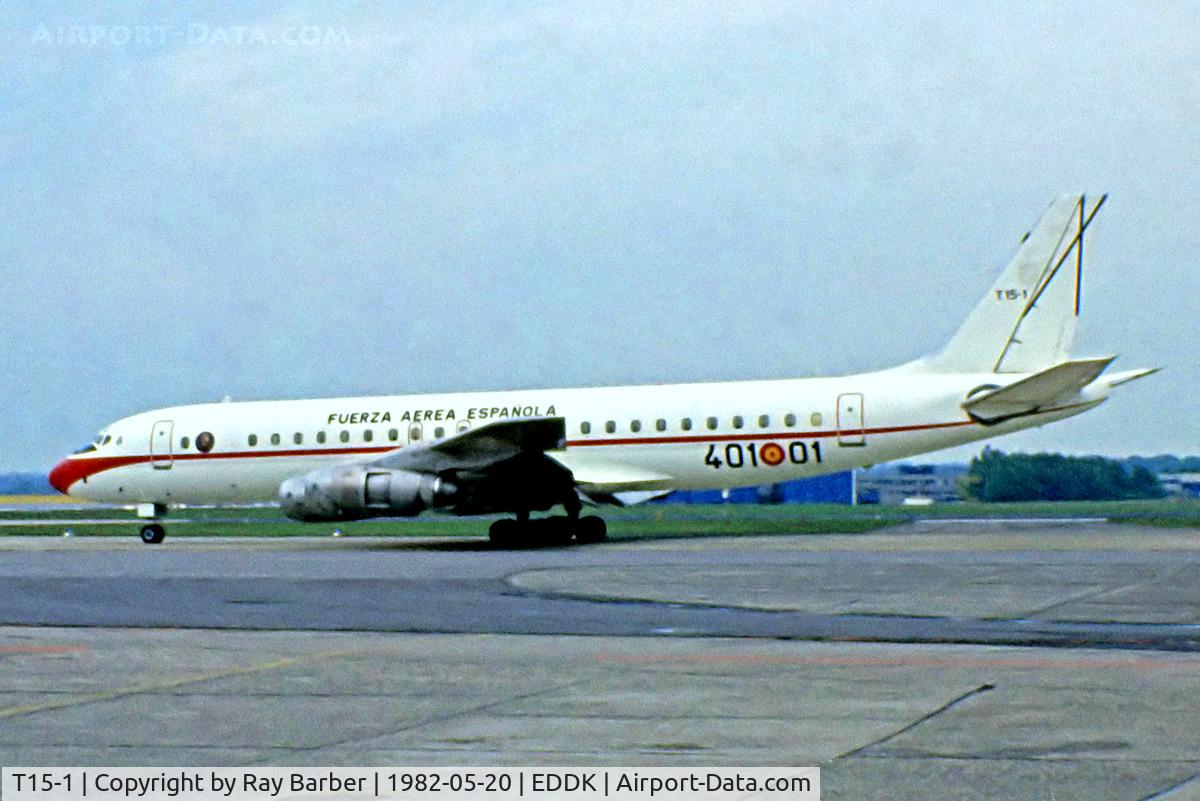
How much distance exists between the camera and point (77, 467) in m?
38.3

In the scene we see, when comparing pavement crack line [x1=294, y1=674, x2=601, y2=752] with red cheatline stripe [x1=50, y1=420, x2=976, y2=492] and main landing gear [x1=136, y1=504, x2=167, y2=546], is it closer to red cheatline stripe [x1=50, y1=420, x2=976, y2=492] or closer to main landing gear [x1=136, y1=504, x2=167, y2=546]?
red cheatline stripe [x1=50, y1=420, x2=976, y2=492]

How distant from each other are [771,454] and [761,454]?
0.63 feet

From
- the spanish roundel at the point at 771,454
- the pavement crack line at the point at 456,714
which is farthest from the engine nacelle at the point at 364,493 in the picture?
the pavement crack line at the point at 456,714

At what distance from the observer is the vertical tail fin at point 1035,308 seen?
32469 millimetres

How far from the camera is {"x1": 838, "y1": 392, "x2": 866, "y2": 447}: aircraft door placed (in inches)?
1270

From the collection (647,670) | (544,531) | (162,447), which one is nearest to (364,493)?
(544,531)

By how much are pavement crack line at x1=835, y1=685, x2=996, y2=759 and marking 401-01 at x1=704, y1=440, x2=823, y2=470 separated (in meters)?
22.2

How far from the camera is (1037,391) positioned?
101 feet

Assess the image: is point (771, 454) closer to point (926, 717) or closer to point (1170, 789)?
point (926, 717)

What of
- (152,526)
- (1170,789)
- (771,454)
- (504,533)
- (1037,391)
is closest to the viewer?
(1170,789)

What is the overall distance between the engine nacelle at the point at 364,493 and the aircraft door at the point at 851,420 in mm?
7443

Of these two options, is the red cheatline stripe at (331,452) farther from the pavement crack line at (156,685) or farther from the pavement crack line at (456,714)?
the pavement crack line at (456,714)

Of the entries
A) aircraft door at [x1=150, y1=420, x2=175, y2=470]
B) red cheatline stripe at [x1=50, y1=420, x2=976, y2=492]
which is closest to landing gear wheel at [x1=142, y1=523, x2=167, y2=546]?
aircraft door at [x1=150, y1=420, x2=175, y2=470]

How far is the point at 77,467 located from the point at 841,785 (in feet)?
110
